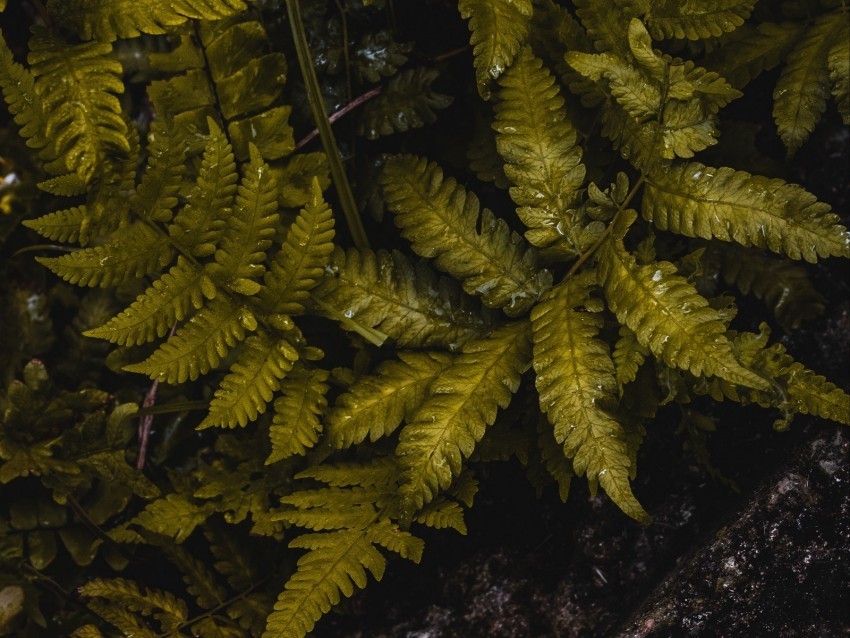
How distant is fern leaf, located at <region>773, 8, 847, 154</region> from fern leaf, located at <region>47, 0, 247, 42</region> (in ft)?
5.23

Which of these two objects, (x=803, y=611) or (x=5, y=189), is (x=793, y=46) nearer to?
(x=803, y=611)

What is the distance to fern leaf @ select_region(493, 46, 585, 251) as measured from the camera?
6.92ft

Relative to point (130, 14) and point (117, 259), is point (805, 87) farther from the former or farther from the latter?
point (117, 259)

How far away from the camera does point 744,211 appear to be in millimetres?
2012

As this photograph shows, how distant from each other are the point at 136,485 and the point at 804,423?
2.19m

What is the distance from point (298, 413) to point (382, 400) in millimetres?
251

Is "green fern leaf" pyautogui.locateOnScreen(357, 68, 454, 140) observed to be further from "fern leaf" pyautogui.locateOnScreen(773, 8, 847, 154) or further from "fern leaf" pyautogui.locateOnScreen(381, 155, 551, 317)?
"fern leaf" pyautogui.locateOnScreen(773, 8, 847, 154)

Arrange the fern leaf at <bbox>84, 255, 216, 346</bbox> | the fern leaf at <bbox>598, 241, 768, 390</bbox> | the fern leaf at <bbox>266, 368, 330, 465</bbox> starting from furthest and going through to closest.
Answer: the fern leaf at <bbox>266, 368, 330, 465</bbox>
the fern leaf at <bbox>84, 255, 216, 346</bbox>
the fern leaf at <bbox>598, 241, 768, 390</bbox>

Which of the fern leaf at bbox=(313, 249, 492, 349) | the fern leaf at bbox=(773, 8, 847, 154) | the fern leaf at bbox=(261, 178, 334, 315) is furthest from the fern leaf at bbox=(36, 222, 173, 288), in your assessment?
the fern leaf at bbox=(773, 8, 847, 154)

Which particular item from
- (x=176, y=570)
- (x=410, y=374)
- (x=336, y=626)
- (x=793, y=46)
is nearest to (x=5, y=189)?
(x=176, y=570)

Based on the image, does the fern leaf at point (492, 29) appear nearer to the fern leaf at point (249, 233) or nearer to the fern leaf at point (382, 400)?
the fern leaf at point (249, 233)

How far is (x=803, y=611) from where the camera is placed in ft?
6.34

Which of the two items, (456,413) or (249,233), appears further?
(249,233)

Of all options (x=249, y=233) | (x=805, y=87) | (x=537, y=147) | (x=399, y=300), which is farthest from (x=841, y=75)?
(x=249, y=233)
